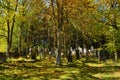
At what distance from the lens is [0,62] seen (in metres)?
35.6

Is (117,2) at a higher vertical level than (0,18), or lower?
higher

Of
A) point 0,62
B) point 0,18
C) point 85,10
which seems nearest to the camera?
point 0,62

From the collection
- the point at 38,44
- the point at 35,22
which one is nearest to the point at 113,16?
the point at 35,22

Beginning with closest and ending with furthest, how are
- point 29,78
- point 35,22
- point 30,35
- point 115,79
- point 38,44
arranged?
1. point 115,79
2. point 29,78
3. point 35,22
4. point 30,35
5. point 38,44

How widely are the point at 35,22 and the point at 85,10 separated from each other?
26009mm

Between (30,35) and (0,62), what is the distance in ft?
117

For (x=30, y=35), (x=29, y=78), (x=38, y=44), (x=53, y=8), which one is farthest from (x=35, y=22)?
(x=29, y=78)

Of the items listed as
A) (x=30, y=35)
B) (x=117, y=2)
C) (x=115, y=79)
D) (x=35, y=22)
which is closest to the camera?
(x=115, y=79)

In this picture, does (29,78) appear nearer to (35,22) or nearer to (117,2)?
(117,2)

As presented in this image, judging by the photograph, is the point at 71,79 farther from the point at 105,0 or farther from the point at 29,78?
the point at 105,0

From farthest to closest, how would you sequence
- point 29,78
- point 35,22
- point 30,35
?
point 30,35
point 35,22
point 29,78

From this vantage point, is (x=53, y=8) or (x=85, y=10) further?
A: (x=85, y=10)

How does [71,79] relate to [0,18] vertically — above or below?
below

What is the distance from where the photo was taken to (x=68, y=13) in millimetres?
40469
